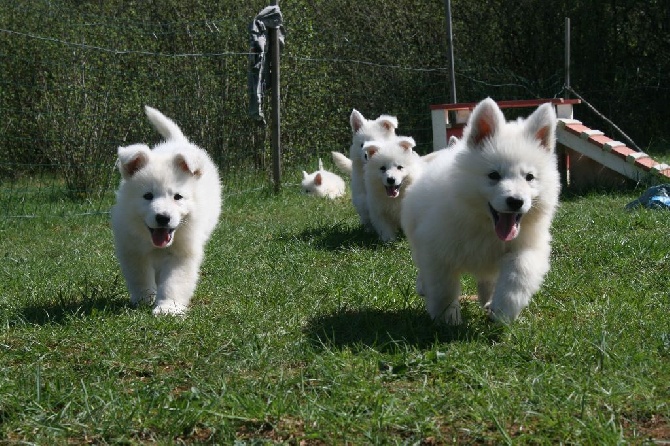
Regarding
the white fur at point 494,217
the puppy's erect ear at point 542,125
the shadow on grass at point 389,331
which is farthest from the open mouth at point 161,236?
the puppy's erect ear at point 542,125

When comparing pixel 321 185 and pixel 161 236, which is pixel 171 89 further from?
pixel 161 236

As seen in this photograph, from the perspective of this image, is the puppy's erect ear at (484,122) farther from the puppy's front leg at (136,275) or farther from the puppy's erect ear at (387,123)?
the puppy's erect ear at (387,123)

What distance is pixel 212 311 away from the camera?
157 inches

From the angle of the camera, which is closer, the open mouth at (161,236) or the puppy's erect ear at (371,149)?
the open mouth at (161,236)

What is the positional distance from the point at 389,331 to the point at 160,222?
1331 mm

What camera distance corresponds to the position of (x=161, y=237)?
417 centimetres

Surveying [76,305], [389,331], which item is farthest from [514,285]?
[76,305]

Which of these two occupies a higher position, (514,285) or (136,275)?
(514,285)

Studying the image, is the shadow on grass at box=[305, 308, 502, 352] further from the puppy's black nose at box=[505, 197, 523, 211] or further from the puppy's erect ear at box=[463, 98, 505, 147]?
the puppy's erect ear at box=[463, 98, 505, 147]

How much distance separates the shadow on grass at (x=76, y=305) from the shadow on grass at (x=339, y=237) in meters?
1.81

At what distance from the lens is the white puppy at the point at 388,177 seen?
645 centimetres

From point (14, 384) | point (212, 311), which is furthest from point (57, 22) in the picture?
point (14, 384)

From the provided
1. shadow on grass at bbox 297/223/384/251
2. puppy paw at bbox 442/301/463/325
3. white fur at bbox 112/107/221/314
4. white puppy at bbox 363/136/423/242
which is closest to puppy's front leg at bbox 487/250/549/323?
puppy paw at bbox 442/301/463/325

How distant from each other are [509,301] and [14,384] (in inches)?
75.5
